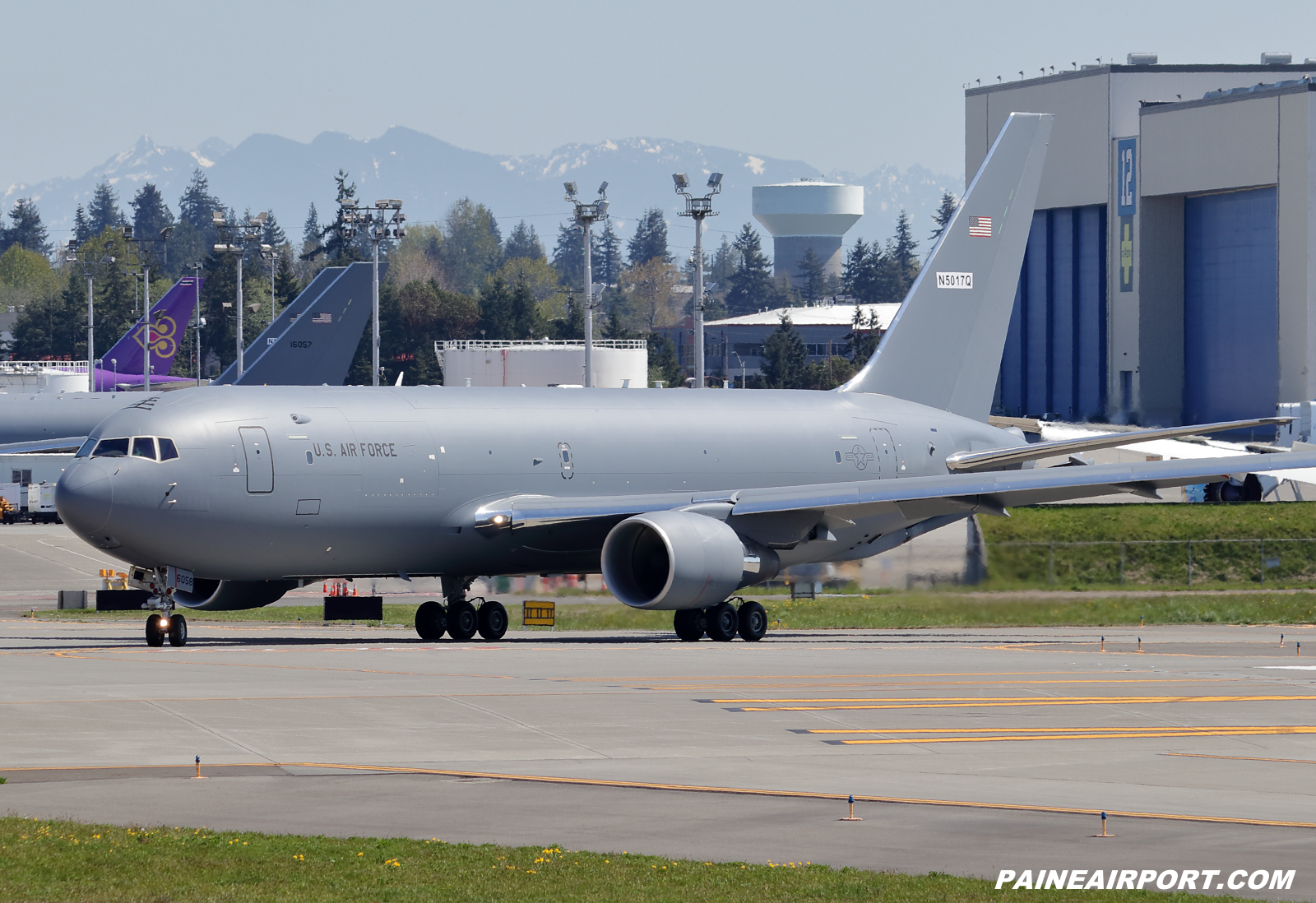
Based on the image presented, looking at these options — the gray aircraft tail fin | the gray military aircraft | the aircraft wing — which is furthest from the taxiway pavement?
the gray aircraft tail fin

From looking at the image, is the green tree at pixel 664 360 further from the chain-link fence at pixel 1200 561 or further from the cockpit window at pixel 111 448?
the cockpit window at pixel 111 448

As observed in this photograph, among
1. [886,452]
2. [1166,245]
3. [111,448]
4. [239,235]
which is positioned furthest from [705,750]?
[1166,245]

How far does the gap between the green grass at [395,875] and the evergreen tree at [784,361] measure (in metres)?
153

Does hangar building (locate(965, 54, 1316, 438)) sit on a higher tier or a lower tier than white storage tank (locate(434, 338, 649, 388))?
higher

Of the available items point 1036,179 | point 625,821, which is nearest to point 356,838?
point 625,821

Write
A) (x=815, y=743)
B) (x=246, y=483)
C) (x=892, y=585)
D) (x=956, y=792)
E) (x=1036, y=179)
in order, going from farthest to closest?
(x=1036, y=179), (x=892, y=585), (x=246, y=483), (x=815, y=743), (x=956, y=792)

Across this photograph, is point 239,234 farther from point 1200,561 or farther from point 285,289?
point 285,289

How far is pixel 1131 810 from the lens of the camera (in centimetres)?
1619

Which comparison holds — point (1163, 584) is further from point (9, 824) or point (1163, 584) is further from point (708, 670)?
point (9, 824)

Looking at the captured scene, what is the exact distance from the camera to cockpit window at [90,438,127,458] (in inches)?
1310

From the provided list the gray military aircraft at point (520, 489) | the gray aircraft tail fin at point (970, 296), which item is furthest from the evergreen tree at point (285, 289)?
the gray military aircraft at point (520, 489)

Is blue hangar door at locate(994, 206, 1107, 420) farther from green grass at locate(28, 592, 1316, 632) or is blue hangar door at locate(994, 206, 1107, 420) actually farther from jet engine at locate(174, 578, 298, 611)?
jet engine at locate(174, 578, 298, 611)

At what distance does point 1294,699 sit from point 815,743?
854cm

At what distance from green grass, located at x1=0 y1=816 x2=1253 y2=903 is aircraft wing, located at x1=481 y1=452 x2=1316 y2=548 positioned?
22058 mm
